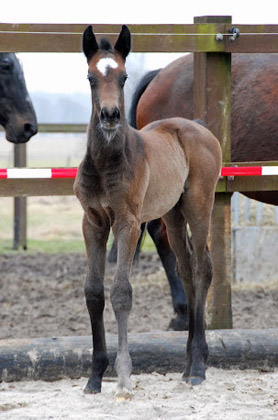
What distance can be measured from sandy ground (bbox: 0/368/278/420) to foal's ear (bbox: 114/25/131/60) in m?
1.75

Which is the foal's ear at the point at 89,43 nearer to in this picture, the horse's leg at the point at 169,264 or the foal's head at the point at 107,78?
the foal's head at the point at 107,78

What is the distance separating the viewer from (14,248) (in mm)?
10484

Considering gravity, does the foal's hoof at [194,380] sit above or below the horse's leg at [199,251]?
below

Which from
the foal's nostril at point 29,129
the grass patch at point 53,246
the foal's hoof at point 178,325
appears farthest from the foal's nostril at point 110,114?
the grass patch at point 53,246

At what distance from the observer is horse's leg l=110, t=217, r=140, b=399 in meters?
3.57

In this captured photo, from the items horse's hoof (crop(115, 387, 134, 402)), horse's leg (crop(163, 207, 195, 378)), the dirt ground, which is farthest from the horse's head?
horse's hoof (crop(115, 387, 134, 402))

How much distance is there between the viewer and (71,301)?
6777 millimetres

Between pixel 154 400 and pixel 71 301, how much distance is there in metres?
3.16

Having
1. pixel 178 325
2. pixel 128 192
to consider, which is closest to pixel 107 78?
pixel 128 192

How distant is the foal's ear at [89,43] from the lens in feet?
11.9

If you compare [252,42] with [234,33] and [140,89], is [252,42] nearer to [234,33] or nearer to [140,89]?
[234,33]

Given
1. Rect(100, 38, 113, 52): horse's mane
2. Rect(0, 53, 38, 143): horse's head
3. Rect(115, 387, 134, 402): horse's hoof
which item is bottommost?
Rect(115, 387, 134, 402): horse's hoof

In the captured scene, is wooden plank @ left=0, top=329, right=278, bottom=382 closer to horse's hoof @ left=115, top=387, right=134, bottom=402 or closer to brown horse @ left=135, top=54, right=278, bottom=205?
horse's hoof @ left=115, top=387, right=134, bottom=402

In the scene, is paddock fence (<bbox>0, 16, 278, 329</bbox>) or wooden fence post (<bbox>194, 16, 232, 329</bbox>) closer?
paddock fence (<bbox>0, 16, 278, 329</bbox>)
